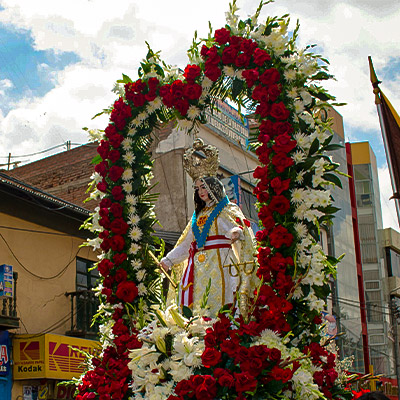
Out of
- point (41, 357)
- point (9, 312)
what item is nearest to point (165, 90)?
point (9, 312)

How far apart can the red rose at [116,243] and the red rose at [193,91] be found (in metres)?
1.63

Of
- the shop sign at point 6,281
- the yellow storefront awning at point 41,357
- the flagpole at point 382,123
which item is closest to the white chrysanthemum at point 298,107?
the flagpole at point 382,123

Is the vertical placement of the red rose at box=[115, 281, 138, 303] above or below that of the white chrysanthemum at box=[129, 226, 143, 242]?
below

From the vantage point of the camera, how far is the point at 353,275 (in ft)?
99.6

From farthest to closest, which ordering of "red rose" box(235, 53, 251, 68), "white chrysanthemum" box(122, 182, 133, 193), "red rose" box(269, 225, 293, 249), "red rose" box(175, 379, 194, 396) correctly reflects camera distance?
"white chrysanthemum" box(122, 182, 133, 193) < "red rose" box(235, 53, 251, 68) < "red rose" box(269, 225, 293, 249) < "red rose" box(175, 379, 194, 396)

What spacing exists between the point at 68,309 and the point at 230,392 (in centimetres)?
1074

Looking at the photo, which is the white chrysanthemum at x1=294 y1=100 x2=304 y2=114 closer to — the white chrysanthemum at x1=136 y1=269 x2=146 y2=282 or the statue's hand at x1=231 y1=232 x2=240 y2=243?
the statue's hand at x1=231 y1=232 x2=240 y2=243

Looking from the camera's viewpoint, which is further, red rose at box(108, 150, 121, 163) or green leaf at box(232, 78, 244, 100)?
red rose at box(108, 150, 121, 163)

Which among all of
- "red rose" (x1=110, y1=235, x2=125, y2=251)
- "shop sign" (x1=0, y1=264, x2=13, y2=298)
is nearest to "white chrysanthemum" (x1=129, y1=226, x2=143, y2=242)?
"red rose" (x1=110, y1=235, x2=125, y2=251)

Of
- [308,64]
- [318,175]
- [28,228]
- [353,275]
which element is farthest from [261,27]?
[353,275]

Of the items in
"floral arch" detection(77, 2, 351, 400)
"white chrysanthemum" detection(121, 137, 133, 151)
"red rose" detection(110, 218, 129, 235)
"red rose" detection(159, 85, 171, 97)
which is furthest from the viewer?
"white chrysanthemum" detection(121, 137, 133, 151)

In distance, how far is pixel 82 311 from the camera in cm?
1520

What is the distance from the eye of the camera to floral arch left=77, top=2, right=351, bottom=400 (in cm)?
502

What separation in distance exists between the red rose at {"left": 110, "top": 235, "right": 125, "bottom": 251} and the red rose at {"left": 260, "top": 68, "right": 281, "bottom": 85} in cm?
218
